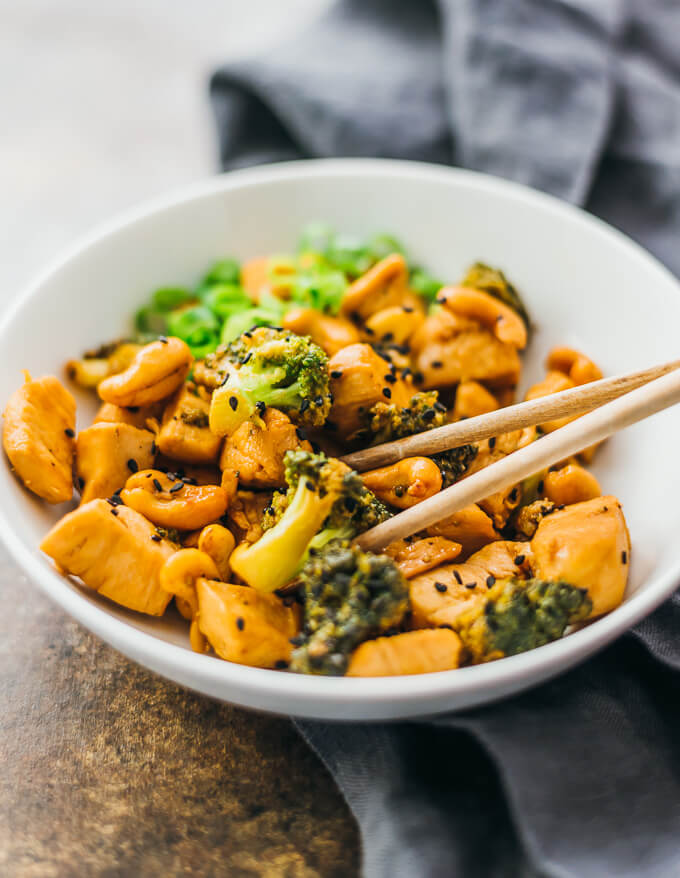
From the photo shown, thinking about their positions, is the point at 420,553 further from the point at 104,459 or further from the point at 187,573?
the point at 104,459

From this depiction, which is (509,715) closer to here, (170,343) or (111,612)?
(111,612)

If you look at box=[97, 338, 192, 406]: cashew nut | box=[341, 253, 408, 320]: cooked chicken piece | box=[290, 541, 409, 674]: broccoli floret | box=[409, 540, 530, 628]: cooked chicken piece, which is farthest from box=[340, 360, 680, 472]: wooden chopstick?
box=[341, 253, 408, 320]: cooked chicken piece

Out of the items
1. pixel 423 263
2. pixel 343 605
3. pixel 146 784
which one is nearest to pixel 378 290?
pixel 423 263

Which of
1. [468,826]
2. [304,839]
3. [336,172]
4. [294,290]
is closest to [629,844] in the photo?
[468,826]

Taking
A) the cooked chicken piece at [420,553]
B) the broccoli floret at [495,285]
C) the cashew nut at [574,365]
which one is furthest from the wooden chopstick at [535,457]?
the broccoli floret at [495,285]

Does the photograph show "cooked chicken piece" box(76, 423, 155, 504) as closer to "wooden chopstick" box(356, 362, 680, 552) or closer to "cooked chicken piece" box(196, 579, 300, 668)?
"cooked chicken piece" box(196, 579, 300, 668)

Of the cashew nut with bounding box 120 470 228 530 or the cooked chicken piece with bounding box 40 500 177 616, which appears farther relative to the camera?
the cashew nut with bounding box 120 470 228 530

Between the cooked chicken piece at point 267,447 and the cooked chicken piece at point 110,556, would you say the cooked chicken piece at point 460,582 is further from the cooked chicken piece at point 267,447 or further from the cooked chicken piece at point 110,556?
the cooked chicken piece at point 110,556
